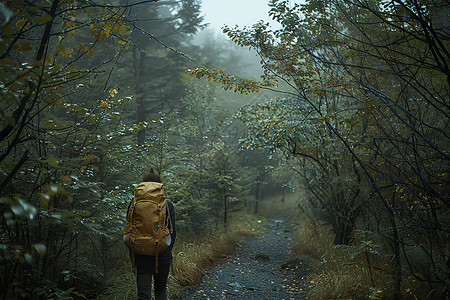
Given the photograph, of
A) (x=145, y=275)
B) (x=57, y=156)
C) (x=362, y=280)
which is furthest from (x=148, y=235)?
(x=362, y=280)

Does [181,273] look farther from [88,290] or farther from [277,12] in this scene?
[277,12]

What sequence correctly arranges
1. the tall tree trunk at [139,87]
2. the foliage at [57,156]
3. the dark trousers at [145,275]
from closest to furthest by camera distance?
the foliage at [57,156] → the dark trousers at [145,275] → the tall tree trunk at [139,87]

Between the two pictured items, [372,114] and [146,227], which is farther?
[372,114]

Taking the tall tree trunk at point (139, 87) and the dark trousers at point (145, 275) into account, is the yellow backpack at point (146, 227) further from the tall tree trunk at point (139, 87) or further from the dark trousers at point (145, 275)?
the tall tree trunk at point (139, 87)

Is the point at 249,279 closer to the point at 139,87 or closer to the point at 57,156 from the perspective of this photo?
the point at 57,156

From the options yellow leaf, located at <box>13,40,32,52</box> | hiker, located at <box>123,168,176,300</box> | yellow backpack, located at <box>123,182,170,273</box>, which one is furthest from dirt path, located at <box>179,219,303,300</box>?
yellow leaf, located at <box>13,40,32,52</box>

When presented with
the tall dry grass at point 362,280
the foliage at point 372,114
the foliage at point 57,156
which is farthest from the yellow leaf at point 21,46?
the tall dry grass at point 362,280

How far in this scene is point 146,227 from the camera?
3230mm

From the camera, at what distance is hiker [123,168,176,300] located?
3221 mm

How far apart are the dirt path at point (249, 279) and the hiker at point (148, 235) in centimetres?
213

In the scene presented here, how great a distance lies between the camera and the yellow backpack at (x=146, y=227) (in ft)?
10.5

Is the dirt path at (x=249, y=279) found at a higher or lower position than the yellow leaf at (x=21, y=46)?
lower

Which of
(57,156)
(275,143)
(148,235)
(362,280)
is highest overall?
(275,143)

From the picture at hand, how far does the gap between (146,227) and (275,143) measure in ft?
12.6
